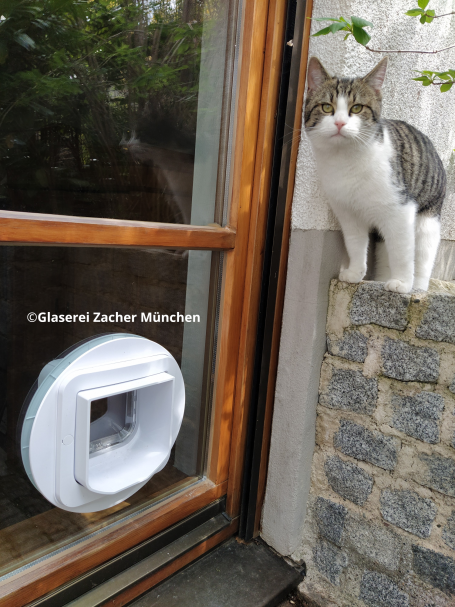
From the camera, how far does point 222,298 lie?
118 cm

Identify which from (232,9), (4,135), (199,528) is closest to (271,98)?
(232,9)

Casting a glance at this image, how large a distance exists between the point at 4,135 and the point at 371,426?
3.58 feet

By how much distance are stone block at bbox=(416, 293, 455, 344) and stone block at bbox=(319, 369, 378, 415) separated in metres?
0.20

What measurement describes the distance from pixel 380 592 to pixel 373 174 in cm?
111

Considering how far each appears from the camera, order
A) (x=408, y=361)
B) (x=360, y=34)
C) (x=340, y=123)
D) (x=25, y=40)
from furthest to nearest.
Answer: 1. (x=408, y=361)
2. (x=340, y=123)
3. (x=360, y=34)
4. (x=25, y=40)

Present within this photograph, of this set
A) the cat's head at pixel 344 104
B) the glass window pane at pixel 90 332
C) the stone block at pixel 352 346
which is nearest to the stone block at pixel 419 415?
the stone block at pixel 352 346

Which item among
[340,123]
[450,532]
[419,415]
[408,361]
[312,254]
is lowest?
[450,532]

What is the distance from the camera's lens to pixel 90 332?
36.8 inches

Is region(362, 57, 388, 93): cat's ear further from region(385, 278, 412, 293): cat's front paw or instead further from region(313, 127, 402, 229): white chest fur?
region(385, 278, 412, 293): cat's front paw

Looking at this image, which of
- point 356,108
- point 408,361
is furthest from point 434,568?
point 356,108

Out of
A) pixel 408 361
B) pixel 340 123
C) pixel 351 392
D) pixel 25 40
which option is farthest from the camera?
pixel 351 392

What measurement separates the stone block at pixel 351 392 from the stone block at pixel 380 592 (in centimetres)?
45

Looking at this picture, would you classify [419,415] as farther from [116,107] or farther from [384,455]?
[116,107]

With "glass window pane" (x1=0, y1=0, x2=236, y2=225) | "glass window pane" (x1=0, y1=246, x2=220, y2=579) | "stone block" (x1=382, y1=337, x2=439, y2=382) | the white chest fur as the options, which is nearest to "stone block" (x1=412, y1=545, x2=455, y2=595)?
"stone block" (x1=382, y1=337, x2=439, y2=382)
